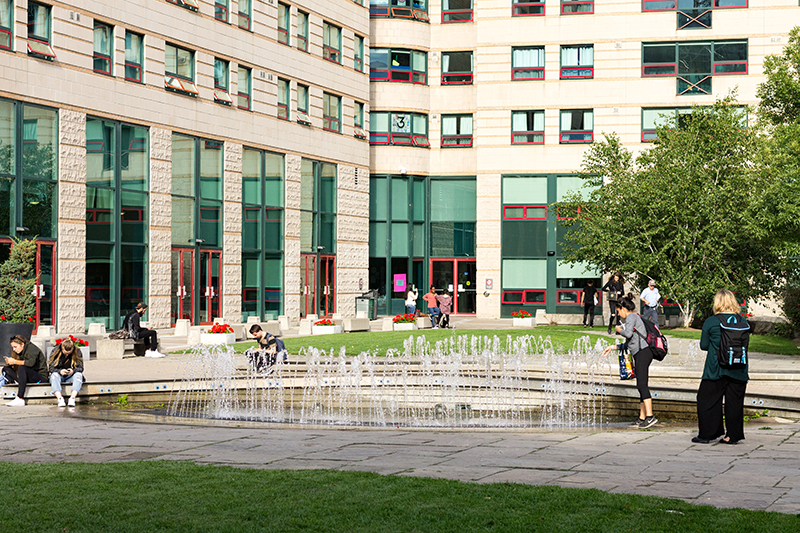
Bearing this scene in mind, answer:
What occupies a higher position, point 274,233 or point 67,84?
point 67,84

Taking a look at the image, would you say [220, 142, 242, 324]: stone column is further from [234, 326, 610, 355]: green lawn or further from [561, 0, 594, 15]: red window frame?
[561, 0, 594, 15]: red window frame

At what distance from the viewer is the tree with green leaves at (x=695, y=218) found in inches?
1256

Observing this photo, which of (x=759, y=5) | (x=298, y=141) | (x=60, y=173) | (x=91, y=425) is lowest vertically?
(x=91, y=425)

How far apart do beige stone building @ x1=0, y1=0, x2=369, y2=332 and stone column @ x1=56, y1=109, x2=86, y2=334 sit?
0.05 m

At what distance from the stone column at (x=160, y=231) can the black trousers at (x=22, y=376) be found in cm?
1574

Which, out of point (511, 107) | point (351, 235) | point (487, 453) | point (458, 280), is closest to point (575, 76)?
point (511, 107)

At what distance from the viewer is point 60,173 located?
27812 millimetres

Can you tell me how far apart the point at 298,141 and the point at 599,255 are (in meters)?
13.2

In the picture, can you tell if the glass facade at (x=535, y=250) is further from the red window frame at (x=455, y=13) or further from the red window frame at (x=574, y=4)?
the red window frame at (x=455, y=13)

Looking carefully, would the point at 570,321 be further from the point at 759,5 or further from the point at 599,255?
the point at 759,5

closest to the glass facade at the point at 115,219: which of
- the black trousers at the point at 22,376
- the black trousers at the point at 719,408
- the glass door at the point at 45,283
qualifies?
the glass door at the point at 45,283

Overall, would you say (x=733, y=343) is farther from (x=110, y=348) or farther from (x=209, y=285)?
(x=209, y=285)

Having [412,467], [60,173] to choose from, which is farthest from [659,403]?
[60,173]

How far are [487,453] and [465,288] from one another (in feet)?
118
